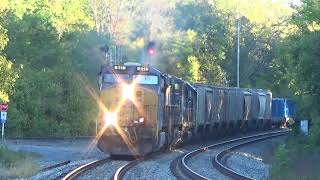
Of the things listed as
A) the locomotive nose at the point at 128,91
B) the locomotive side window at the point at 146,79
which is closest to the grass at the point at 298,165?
the locomotive side window at the point at 146,79

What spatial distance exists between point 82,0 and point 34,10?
41.5 ft

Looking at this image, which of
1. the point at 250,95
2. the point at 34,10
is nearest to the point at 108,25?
the point at 34,10

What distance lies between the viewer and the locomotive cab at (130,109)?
23000 millimetres

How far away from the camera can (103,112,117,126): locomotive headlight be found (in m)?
23.0

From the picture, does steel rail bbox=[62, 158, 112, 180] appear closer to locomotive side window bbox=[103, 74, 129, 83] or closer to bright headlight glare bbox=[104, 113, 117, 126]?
bright headlight glare bbox=[104, 113, 117, 126]

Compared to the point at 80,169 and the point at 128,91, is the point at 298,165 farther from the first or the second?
the point at 128,91

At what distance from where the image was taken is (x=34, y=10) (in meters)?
55.3

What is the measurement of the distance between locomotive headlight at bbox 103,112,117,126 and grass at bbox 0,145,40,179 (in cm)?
334

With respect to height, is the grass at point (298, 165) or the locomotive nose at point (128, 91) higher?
the locomotive nose at point (128, 91)

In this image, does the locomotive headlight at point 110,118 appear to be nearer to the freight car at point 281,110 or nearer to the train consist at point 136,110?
the train consist at point 136,110

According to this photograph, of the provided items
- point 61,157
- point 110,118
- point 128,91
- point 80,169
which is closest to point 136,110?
point 128,91

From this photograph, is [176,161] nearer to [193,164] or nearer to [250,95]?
[193,164]

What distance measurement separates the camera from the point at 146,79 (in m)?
23.8

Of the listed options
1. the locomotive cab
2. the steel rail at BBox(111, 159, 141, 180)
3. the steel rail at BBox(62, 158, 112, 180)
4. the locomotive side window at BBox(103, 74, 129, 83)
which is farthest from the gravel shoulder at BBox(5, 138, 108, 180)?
the locomotive side window at BBox(103, 74, 129, 83)
